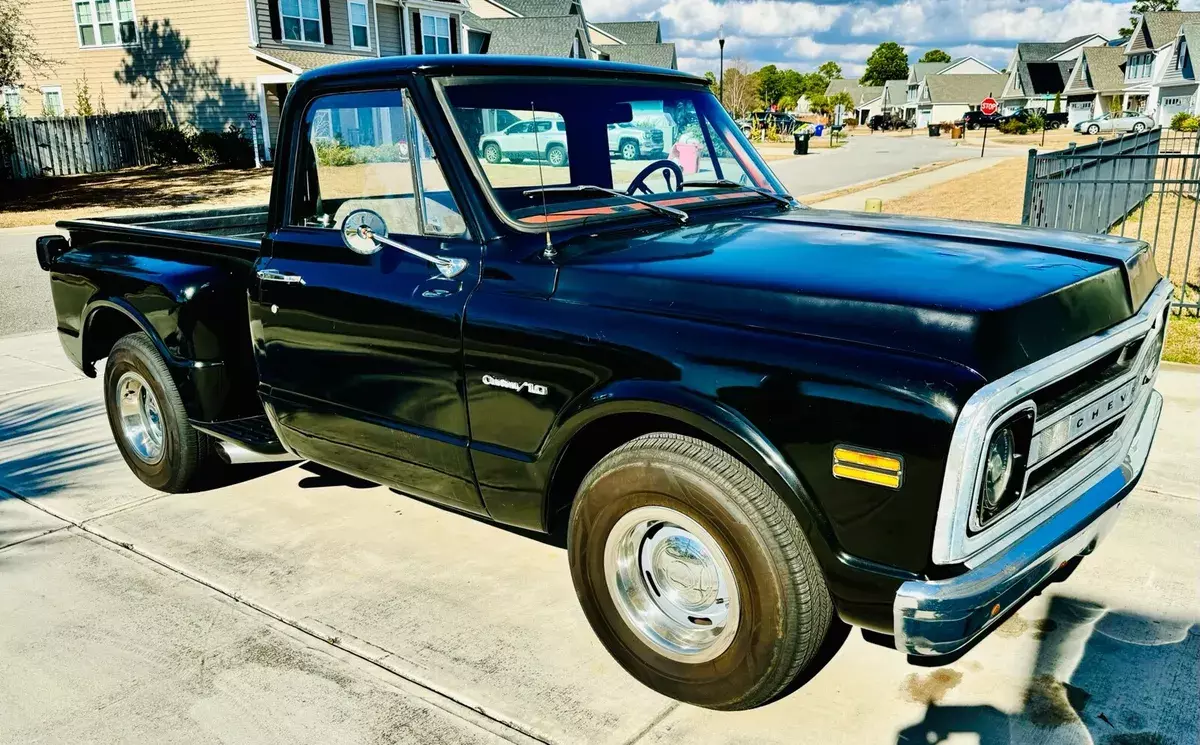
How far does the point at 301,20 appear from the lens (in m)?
29.3

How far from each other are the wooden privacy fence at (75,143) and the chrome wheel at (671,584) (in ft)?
89.5

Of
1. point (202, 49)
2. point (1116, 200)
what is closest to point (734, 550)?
point (1116, 200)

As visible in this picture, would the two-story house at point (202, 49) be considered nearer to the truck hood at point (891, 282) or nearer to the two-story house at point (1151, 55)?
the truck hood at point (891, 282)

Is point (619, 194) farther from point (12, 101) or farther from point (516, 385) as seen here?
point (12, 101)

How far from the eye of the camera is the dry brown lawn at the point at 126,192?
64.5ft

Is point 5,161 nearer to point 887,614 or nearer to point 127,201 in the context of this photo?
point 127,201

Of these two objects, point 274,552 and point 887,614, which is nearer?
point 887,614

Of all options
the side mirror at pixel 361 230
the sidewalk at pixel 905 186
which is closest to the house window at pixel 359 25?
the sidewalk at pixel 905 186

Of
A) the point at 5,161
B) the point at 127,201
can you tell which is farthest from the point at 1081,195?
the point at 5,161

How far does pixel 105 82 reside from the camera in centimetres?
3098

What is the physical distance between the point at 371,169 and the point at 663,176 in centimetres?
120

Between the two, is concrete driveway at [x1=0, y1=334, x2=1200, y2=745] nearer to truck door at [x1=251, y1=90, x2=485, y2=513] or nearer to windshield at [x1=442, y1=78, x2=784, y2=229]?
truck door at [x1=251, y1=90, x2=485, y2=513]

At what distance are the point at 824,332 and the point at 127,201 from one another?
21696 millimetres

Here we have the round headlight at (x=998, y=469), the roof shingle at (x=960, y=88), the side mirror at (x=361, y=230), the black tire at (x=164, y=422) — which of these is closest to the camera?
the round headlight at (x=998, y=469)
